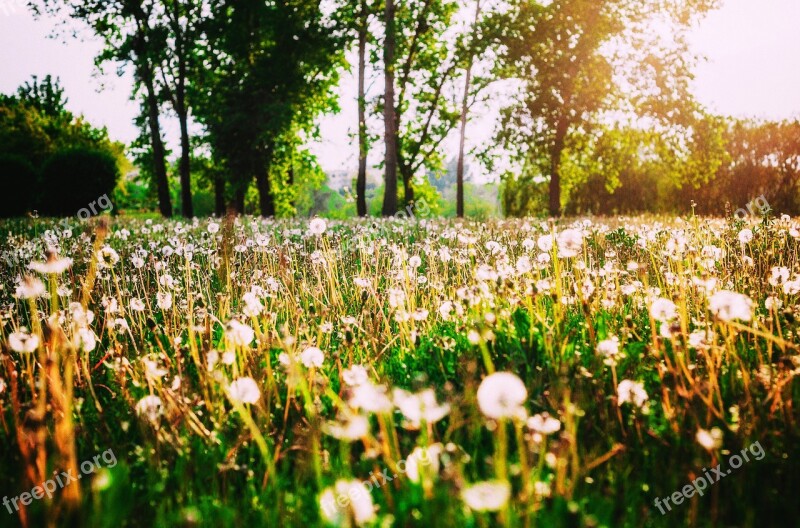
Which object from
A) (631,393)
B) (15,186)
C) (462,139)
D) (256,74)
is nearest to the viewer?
(631,393)

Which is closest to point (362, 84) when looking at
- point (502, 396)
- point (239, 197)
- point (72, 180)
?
point (239, 197)

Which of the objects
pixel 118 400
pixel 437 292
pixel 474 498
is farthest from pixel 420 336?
pixel 474 498

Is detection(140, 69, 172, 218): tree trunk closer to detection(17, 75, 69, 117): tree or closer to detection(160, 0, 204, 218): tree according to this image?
detection(160, 0, 204, 218): tree

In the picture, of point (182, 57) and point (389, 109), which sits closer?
point (389, 109)

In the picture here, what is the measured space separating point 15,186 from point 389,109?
17110 mm

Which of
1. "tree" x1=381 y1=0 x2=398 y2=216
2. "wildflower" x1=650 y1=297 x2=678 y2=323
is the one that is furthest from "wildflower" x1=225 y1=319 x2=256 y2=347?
"tree" x1=381 y1=0 x2=398 y2=216

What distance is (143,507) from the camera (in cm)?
182

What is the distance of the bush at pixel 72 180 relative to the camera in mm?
22188

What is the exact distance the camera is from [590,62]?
22.0 metres

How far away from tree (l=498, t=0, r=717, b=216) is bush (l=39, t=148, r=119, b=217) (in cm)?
1988

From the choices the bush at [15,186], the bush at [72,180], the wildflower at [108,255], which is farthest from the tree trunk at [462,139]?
the wildflower at [108,255]

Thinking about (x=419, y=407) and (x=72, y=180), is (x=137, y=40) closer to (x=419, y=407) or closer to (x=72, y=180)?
(x=72, y=180)

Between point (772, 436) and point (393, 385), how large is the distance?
1683 millimetres

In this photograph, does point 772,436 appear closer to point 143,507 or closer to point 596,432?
point 596,432
